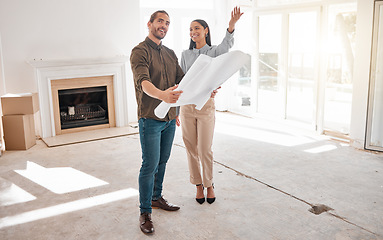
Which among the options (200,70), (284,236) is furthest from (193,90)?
(284,236)

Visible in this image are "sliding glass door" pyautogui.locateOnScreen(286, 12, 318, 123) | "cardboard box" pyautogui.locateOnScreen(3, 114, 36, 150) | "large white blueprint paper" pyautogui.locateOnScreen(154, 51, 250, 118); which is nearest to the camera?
"large white blueprint paper" pyautogui.locateOnScreen(154, 51, 250, 118)

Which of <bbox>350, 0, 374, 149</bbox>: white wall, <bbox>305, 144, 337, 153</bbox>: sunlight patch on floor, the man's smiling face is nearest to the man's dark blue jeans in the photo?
the man's smiling face

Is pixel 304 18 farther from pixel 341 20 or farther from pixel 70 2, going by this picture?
pixel 70 2

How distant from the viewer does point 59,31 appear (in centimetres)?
548

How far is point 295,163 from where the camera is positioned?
4145 millimetres

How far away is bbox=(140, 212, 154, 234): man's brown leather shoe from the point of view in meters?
2.63

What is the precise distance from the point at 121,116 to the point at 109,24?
1458mm

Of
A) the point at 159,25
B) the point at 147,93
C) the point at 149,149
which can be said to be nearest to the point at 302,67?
the point at 159,25

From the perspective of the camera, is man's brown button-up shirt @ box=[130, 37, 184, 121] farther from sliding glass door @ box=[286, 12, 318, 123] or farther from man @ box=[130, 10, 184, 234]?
sliding glass door @ box=[286, 12, 318, 123]

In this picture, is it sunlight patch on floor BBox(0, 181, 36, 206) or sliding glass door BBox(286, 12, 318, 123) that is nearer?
sunlight patch on floor BBox(0, 181, 36, 206)

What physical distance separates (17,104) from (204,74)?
137 inches

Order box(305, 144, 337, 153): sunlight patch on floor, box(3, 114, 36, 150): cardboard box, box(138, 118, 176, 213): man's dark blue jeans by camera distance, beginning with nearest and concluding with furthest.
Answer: box(138, 118, 176, 213): man's dark blue jeans
box(305, 144, 337, 153): sunlight patch on floor
box(3, 114, 36, 150): cardboard box

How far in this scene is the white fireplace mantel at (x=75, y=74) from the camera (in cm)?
534

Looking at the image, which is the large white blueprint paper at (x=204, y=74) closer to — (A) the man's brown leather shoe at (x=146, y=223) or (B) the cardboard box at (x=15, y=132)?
(A) the man's brown leather shoe at (x=146, y=223)
